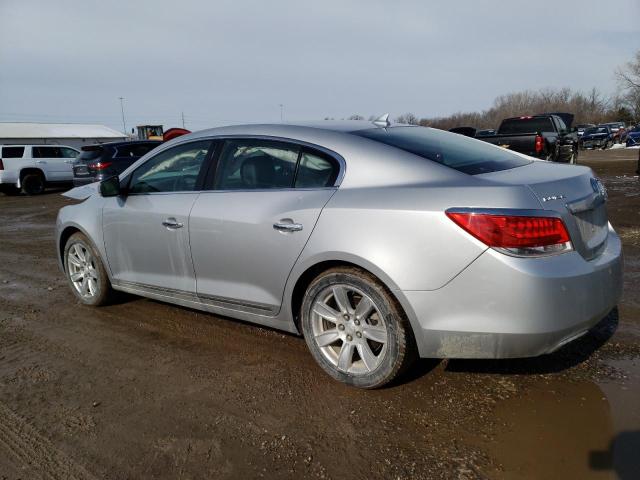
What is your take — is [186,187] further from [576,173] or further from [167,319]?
→ [576,173]

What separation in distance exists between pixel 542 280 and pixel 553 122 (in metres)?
15.7

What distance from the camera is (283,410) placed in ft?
9.45

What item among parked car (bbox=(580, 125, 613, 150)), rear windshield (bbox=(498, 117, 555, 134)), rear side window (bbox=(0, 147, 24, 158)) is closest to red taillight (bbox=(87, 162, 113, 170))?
rear side window (bbox=(0, 147, 24, 158))

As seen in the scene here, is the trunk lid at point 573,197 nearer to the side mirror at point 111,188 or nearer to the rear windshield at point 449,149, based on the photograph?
the rear windshield at point 449,149

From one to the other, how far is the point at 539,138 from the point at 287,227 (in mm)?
11057

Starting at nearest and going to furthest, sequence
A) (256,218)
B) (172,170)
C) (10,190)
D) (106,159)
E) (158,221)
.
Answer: (256,218), (158,221), (172,170), (106,159), (10,190)

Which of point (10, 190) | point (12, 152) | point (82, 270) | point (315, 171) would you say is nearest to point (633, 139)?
point (12, 152)

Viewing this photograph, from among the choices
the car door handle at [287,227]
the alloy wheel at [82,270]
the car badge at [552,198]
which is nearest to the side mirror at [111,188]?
the alloy wheel at [82,270]

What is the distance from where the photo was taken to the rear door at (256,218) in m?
3.14

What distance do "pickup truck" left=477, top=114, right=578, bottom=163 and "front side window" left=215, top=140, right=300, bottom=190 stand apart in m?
10.3

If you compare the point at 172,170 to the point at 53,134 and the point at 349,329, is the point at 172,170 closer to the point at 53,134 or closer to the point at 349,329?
the point at 349,329

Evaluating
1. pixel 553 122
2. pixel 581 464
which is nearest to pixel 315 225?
pixel 581 464

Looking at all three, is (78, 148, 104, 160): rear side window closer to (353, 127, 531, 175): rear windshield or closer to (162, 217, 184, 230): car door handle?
(162, 217, 184, 230): car door handle

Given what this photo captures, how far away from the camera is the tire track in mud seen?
240 cm
